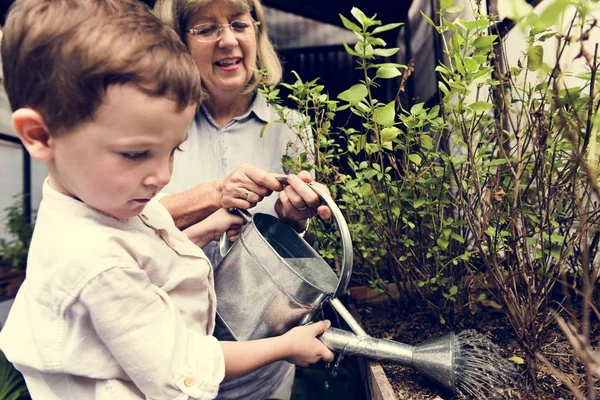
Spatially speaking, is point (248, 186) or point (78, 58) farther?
point (248, 186)

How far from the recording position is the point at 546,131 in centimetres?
116

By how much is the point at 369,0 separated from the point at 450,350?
3.21 meters

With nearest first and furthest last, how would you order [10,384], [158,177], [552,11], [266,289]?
[552,11], [158,177], [266,289], [10,384]

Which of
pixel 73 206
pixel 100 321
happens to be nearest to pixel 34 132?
pixel 73 206

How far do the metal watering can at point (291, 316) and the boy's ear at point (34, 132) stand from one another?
53 centimetres

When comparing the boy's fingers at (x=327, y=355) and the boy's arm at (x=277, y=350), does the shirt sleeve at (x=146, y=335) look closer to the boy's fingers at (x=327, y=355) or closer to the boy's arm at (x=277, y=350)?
the boy's arm at (x=277, y=350)

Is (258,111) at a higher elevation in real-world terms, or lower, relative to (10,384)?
higher

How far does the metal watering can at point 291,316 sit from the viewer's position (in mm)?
1193

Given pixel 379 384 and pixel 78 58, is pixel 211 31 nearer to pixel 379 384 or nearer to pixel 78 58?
pixel 78 58

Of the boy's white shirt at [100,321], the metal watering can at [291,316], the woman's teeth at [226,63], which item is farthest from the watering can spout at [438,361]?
the woman's teeth at [226,63]

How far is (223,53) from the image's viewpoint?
1.88 metres

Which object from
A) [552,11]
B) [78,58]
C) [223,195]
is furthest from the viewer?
[223,195]

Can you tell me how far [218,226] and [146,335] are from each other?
612 mm

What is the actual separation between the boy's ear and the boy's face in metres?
0.02
